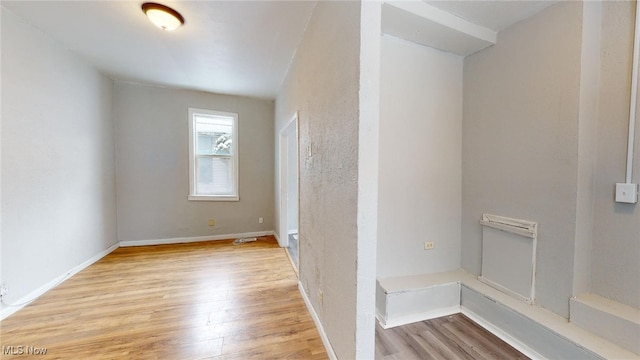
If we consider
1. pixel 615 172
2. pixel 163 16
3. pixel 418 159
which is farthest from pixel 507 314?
pixel 163 16

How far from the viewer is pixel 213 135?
4.40 meters

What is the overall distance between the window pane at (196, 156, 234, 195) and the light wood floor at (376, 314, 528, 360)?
3624mm

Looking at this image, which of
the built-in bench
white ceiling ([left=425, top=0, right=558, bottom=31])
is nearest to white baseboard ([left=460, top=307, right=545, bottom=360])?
the built-in bench

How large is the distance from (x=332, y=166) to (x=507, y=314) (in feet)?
6.12

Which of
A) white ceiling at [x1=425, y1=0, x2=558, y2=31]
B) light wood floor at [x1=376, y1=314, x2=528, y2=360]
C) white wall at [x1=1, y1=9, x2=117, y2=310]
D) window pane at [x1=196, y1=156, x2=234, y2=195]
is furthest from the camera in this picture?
window pane at [x1=196, y1=156, x2=234, y2=195]

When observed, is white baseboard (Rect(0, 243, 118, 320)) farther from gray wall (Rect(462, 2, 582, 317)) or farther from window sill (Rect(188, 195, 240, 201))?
gray wall (Rect(462, 2, 582, 317))

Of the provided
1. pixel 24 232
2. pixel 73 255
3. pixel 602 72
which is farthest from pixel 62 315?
pixel 602 72

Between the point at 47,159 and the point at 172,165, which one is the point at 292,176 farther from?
the point at 47,159

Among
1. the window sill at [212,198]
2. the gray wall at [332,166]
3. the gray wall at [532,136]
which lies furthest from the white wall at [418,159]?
the window sill at [212,198]

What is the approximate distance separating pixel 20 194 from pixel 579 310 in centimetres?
475

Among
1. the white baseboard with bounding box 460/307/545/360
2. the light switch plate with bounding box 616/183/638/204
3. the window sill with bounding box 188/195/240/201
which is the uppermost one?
the light switch plate with bounding box 616/183/638/204

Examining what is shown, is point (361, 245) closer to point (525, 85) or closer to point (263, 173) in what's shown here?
point (525, 85)

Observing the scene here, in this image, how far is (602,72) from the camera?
166 centimetres

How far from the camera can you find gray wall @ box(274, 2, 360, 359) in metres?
1.26
